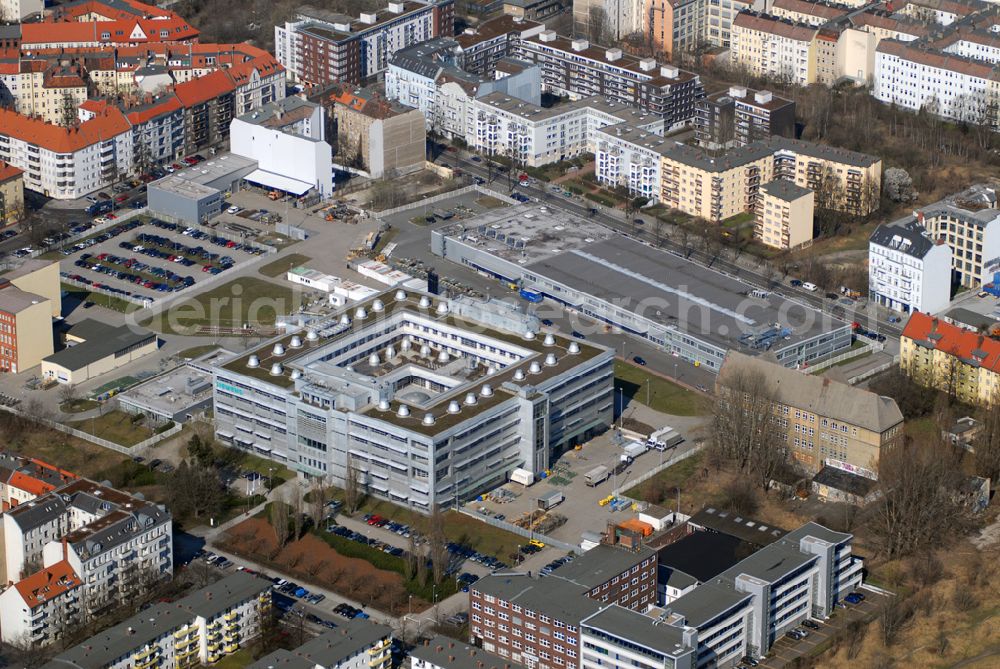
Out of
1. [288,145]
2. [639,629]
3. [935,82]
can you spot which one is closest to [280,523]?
[639,629]

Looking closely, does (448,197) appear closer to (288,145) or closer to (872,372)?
(288,145)

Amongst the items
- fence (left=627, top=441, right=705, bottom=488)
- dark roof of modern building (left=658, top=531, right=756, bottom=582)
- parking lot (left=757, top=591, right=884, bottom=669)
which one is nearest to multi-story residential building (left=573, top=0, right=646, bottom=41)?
fence (left=627, top=441, right=705, bottom=488)

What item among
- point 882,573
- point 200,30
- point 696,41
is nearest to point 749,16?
point 696,41

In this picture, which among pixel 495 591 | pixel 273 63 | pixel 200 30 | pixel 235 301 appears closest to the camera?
pixel 495 591

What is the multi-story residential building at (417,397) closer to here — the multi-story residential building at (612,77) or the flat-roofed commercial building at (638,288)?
the flat-roofed commercial building at (638,288)

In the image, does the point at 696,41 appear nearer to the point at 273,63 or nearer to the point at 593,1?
the point at 593,1
